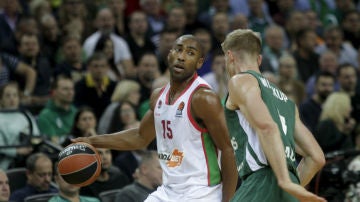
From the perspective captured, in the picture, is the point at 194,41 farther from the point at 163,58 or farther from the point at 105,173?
the point at 163,58

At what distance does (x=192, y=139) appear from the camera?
694 cm

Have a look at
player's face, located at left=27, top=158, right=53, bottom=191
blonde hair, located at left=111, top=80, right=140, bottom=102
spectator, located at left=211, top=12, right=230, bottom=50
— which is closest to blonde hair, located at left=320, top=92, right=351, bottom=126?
blonde hair, located at left=111, top=80, right=140, bottom=102

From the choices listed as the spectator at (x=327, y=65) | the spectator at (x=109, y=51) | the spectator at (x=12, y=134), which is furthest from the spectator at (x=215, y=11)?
the spectator at (x=12, y=134)

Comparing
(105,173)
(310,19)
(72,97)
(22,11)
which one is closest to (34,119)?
(72,97)

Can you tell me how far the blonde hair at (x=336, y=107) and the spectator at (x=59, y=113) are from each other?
3.44m

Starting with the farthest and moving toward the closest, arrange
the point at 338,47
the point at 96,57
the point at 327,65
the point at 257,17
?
1. the point at 257,17
2. the point at 338,47
3. the point at 327,65
4. the point at 96,57

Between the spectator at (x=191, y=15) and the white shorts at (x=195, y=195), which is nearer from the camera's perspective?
the white shorts at (x=195, y=195)

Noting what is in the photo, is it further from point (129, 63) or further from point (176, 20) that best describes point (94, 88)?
point (176, 20)

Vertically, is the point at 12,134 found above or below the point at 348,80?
above

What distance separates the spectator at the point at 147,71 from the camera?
42.7ft

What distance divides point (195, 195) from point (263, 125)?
130 cm

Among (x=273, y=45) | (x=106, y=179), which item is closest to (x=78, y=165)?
(x=106, y=179)

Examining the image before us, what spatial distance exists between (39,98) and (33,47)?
0.80m

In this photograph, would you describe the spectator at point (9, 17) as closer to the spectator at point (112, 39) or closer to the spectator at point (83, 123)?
the spectator at point (112, 39)
